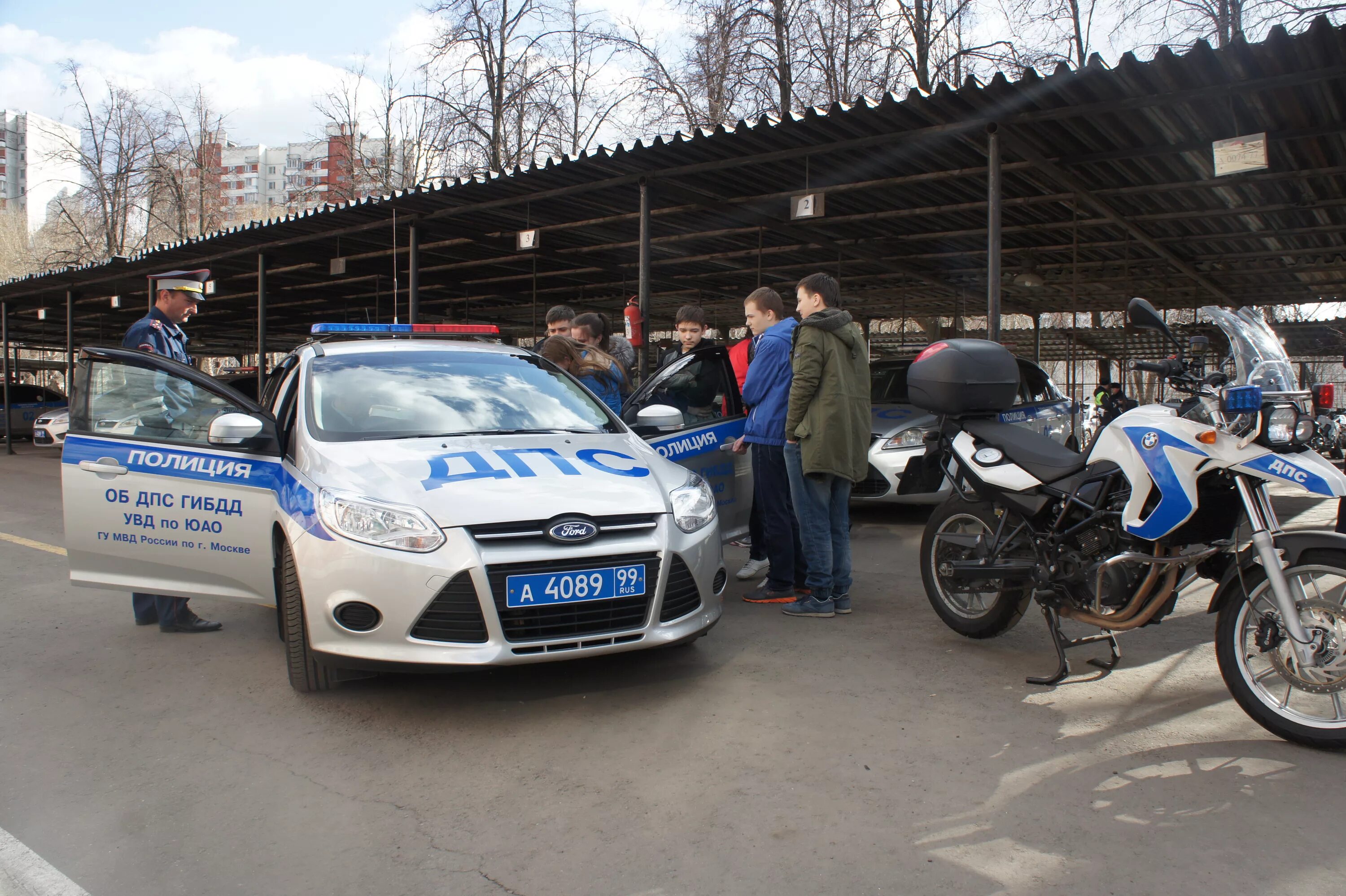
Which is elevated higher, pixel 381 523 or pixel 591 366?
pixel 591 366

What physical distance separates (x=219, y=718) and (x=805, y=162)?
23.8ft

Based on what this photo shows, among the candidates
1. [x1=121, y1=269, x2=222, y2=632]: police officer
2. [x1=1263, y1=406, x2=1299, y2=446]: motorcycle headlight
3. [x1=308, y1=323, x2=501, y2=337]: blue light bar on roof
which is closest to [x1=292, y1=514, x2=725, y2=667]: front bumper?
[x1=121, y1=269, x2=222, y2=632]: police officer

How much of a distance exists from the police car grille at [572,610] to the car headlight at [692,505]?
0.30 m

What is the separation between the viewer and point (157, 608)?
5.01 metres

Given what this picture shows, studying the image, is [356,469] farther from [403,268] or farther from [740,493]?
[403,268]

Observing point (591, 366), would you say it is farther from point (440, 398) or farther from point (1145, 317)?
point (1145, 317)

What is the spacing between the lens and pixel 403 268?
1655 centimetres

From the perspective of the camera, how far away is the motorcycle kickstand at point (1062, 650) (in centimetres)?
375

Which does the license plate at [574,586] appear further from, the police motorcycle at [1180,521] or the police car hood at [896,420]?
the police car hood at [896,420]

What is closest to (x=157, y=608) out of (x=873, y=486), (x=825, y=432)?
(x=825, y=432)

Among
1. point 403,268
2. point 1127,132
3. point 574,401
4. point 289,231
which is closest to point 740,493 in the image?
point 574,401

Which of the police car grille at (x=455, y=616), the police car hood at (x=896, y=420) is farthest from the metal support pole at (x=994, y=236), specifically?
the police car grille at (x=455, y=616)

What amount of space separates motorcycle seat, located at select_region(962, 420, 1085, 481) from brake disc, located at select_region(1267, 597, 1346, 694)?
0.99m

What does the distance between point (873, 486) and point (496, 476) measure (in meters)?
5.01
